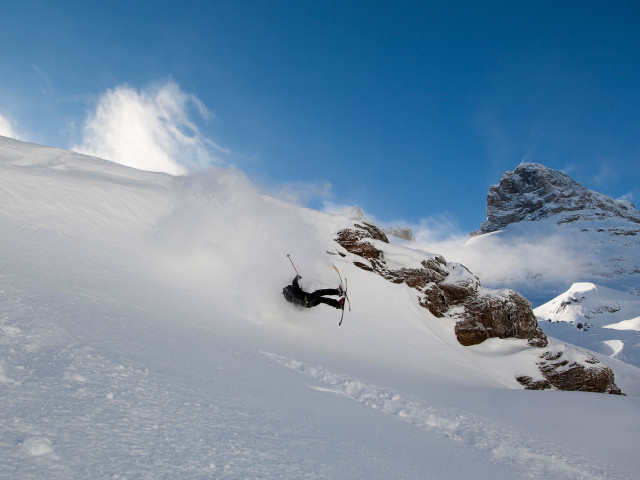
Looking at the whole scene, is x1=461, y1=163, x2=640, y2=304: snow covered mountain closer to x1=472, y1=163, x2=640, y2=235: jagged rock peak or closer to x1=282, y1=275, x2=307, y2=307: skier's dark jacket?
x1=472, y1=163, x2=640, y2=235: jagged rock peak

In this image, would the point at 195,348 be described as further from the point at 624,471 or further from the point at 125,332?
the point at 624,471

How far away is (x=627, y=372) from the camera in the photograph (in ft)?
73.3

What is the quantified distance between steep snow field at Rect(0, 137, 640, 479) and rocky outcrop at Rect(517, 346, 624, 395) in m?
4.45

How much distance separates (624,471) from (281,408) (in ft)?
15.7

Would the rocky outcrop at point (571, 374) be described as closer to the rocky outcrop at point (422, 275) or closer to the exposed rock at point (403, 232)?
the rocky outcrop at point (422, 275)

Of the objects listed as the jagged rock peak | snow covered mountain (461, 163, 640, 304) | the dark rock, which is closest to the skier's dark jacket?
the dark rock

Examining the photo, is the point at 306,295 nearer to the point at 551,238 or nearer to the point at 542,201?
the point at 551,238

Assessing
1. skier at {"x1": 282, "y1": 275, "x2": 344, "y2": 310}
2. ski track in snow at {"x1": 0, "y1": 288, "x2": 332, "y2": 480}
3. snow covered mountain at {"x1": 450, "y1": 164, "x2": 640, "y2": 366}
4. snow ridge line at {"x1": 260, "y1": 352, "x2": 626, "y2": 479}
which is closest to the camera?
ski track in snow at {"x1": 0, "y1": 288, "x2": 332, "y2": 480}

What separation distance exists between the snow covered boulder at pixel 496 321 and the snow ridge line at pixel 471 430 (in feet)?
42.8

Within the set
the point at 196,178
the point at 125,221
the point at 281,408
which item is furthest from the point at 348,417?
the point at 196,178

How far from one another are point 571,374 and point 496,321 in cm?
386

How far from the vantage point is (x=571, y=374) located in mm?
16766

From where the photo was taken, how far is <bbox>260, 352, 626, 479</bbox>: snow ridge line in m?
4.45

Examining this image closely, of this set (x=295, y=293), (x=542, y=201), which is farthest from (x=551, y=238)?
(x=295, y=293)
